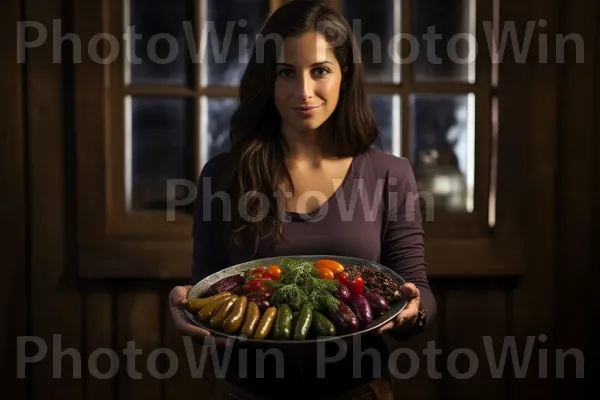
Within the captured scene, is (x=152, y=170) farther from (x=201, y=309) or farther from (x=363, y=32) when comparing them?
(x=201, y=309)

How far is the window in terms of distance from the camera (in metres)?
1.94

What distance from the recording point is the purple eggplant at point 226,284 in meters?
1.28

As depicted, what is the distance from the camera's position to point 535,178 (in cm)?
202

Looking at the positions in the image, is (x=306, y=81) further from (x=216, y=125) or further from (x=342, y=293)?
(x=216, y=125)

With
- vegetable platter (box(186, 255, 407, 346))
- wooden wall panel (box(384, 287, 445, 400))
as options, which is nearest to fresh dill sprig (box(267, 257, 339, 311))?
vegetable platter (box(186, 255, 407, 346))

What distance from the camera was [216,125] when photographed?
2047mm

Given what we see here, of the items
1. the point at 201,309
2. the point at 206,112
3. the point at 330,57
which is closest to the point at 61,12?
the point at 206,112

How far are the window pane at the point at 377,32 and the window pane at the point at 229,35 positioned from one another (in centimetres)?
27

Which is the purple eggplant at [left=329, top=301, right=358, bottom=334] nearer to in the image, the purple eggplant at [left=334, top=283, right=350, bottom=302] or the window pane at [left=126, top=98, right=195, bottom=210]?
the purple eggplant at [left=334, top=283, right=350, bottom=302]

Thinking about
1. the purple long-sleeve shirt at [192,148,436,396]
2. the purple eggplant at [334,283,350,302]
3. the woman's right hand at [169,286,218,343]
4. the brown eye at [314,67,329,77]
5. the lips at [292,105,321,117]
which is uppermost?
the brown eye at [314,67,329,77]

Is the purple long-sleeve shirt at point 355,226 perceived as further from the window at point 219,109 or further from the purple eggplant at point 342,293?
the window at point 219,109

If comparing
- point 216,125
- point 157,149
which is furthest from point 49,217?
point 216,125

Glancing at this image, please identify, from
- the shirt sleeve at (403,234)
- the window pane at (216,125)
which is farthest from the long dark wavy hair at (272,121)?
the window pane at (216,125)

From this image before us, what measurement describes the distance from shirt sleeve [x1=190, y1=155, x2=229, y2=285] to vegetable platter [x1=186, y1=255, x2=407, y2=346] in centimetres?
14
